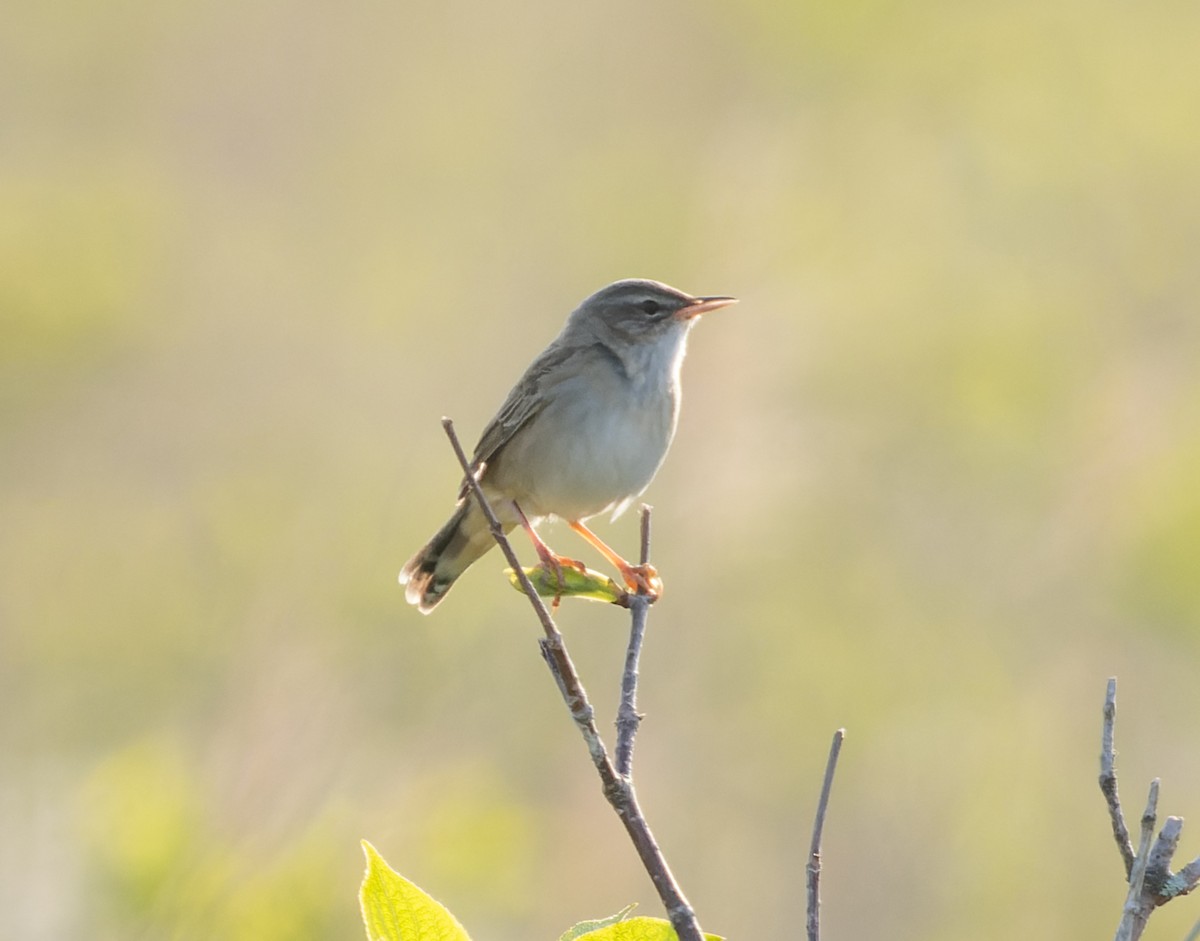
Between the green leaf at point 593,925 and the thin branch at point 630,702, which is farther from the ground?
the thin branch at point 630,702

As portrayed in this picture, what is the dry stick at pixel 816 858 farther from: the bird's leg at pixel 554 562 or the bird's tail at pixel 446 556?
the bird's tail at pixel 446 556

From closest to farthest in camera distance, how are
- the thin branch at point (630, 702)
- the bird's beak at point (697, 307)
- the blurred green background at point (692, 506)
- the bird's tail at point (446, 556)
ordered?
the thin branch at point (630, 702), the bird's tail at point (446, 556), the bird's beak at point (697, 307), the blurred green background at point (692, 506)

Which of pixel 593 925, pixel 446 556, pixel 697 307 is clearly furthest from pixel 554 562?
pixel 697 307

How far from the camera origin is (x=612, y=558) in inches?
148

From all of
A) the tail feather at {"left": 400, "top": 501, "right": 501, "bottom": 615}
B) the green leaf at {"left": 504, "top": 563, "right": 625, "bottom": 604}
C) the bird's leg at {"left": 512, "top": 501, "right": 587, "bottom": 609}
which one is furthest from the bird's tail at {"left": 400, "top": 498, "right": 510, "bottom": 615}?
the green leaf at {"left": 504, "top": 563, "right": 625, "bottom": 604}

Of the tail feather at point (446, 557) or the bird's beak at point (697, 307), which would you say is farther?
the bird's beak at point (697, 307)

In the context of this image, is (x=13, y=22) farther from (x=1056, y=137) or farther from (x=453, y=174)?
(x=1056, y=137)

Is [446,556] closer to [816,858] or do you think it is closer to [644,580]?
[644,580]

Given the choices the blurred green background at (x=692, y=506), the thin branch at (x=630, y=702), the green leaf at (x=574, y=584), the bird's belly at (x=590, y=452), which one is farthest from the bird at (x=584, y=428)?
the thin branch at (x=630, y=702)

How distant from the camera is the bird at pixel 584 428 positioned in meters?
4.29

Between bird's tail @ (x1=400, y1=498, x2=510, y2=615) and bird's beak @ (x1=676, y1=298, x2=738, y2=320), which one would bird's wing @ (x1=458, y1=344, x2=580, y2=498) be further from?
bird's beak @ (x1=676, y1=298, x2=738, y2=320)

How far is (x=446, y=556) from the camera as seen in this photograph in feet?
14.4

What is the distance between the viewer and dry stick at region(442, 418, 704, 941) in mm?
1618

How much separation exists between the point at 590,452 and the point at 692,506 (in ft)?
6.04
